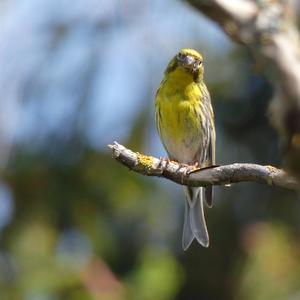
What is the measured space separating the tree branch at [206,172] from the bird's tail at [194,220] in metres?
1.68

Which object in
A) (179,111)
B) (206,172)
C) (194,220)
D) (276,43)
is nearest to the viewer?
(276,43)

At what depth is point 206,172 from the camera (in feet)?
8.22

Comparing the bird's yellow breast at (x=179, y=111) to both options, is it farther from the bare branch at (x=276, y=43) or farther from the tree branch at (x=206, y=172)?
the bare branch at (x=276, y=43)

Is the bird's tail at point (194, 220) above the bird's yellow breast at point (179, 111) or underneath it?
underneath

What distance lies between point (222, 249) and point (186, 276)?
0.45 metres

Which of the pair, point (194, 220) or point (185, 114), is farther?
point (194, 220)

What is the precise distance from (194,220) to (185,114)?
0.66 metres

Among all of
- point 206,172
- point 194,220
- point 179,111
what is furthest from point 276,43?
point 194,220

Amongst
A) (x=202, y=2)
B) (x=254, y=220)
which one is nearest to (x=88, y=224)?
(x=254, y=220)

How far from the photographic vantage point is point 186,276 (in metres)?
8.02

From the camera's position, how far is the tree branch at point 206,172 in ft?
7.10

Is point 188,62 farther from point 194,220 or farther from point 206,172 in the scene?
point 206,172

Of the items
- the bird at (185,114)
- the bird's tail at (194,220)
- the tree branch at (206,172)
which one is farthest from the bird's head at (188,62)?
the tree branch at (206,172)

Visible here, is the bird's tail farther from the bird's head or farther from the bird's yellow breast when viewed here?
the bird's head
